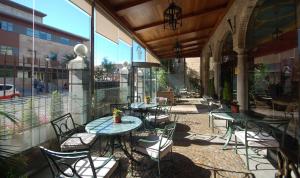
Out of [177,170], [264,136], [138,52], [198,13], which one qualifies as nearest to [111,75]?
[198,13]

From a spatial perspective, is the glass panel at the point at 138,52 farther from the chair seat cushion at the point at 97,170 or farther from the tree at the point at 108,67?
the chair seat cushion at the point at 97,170

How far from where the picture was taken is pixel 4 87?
10.6 feet

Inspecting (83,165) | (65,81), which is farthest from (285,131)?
(65,81)

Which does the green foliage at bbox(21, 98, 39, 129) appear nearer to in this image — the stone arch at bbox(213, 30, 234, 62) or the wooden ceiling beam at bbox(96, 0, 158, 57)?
the wooden ceiling beam at bbox(96, 0, 158, 57)

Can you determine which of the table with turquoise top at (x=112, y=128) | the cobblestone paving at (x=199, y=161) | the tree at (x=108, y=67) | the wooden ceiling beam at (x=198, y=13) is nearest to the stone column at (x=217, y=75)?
the wooden ceiling beam at (x=198, y=13)

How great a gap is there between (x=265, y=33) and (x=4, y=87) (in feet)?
17.4

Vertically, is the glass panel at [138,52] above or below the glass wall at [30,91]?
above

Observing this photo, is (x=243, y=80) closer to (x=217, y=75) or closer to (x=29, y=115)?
A: (x=217, y=75)

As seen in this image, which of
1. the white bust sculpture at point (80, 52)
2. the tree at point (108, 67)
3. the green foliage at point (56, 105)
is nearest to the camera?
the green foliage at point (56, 105)

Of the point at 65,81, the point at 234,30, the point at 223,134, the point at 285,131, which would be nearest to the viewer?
the point at 285,131

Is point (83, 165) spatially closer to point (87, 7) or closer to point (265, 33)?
point (87, 7)

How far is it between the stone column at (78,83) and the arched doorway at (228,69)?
5157mm

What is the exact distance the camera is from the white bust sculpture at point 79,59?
498 cm

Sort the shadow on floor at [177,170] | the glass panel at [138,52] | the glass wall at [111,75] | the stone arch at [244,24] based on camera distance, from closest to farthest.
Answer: the shadow on floor at [177,170] → the stone arch at [244,24] → the glass wall at [111,75] → the glass panel at [138,52]
